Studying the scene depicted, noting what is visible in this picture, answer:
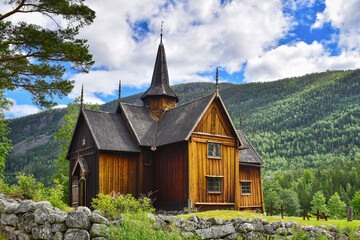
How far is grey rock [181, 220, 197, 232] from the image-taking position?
1245 centimetres

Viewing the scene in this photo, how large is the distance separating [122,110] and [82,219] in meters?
19.7

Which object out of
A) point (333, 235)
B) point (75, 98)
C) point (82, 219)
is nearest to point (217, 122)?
point (333, 235)

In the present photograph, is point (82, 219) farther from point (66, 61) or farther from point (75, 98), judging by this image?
point (75, 98)

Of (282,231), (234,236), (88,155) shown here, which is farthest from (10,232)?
(88,155)

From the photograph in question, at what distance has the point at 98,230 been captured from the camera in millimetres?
10117

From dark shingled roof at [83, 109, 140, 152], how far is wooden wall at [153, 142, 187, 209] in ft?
6.67

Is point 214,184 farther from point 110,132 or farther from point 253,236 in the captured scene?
point 253,236

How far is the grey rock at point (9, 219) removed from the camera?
476 inches

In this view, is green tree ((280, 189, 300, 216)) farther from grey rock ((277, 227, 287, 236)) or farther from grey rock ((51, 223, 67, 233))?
grey rock ((51, 223, 67, 233))

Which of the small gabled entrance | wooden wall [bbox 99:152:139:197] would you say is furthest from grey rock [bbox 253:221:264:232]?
the small gabled entrance

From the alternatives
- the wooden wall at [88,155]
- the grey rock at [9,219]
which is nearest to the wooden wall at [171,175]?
the wooden wall at [88,155]

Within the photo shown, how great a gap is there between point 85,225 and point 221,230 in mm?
5510

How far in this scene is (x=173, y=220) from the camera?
1212 centimetres

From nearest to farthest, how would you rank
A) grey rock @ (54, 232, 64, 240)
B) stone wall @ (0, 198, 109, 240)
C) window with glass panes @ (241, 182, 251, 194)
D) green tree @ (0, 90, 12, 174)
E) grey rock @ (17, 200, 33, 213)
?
1. stone wall @ (0, 198, 109, 240)
2. grey rock @ (54, 232, 64, 240)
3. grey rock @ (17, 200, 33, 213)
4. green tree @ (0, 90, 12, 174)
5. window with glass panes @ (241, 182, 251, 194)
